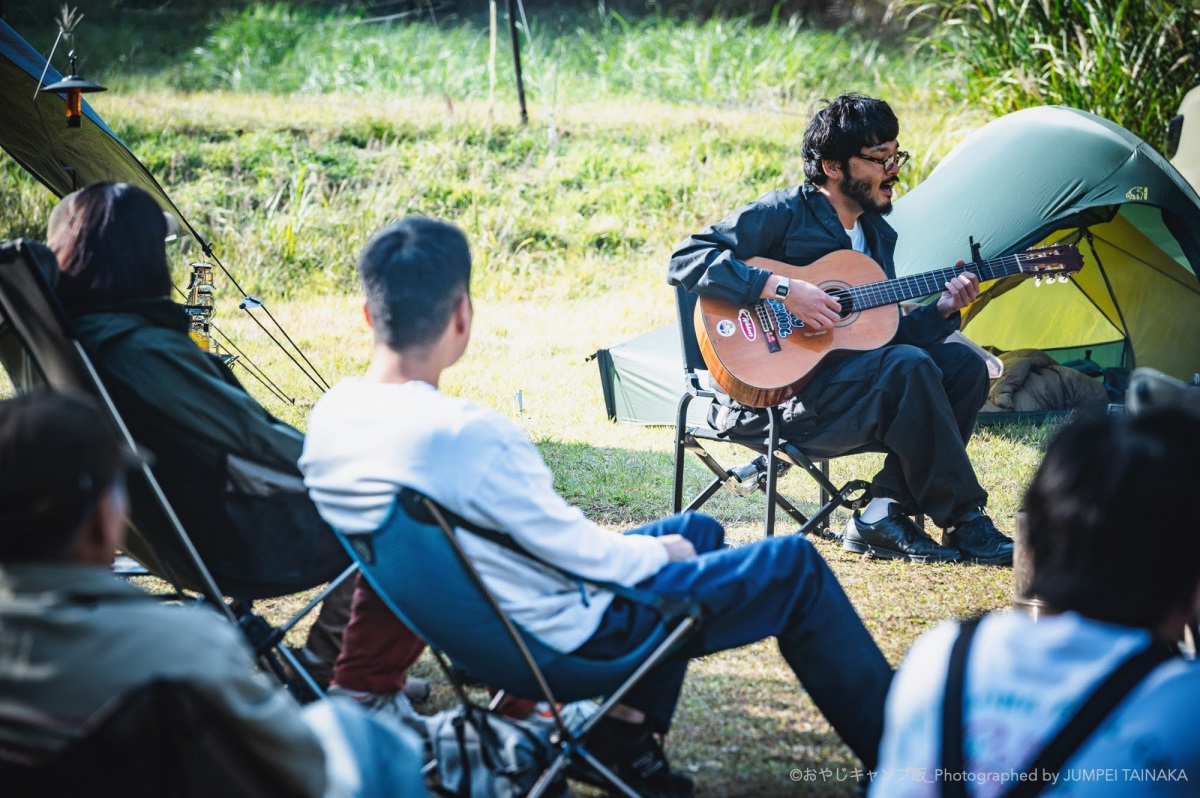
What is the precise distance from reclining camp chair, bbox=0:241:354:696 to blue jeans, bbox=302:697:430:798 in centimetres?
102

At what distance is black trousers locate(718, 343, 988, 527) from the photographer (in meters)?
3.79

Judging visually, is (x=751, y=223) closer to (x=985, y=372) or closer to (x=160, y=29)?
(x=985, y=372)

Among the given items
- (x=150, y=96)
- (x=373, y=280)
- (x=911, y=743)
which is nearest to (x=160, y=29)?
(x=150, y=96)

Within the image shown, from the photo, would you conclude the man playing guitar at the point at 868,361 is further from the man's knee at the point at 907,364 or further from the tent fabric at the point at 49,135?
the tent fabric at the point at 49,135

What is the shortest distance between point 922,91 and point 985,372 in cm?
994

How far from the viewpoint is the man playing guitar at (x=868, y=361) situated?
12.5ft

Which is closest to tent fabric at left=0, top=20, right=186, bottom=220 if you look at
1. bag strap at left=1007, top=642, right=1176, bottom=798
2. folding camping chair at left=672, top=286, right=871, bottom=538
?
folding camping chair at left=672, top=286, right=871, bottom=538

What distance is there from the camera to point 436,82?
45.9ft

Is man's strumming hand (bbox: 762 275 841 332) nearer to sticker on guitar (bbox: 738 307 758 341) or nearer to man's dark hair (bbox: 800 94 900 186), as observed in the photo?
sticker on guitar (bbox: 738 307 758 341)

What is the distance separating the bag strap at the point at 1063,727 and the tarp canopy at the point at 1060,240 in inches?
162

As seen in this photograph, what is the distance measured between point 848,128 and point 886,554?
1587 mm

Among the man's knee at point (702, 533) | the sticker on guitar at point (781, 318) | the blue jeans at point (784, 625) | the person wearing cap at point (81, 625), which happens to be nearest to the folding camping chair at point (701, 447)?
the sticker on guitar at point (781, 318)

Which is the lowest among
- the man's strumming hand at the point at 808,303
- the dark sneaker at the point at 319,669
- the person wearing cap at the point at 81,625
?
the dark sneaker at the point at 319,669

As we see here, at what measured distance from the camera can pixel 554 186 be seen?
10.8 m
